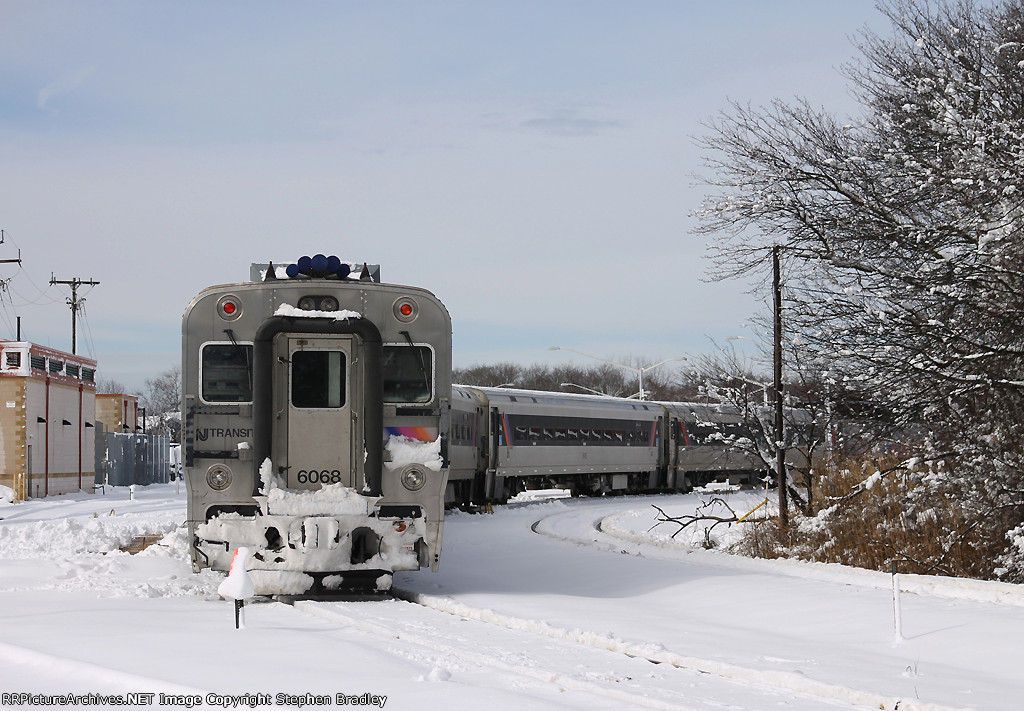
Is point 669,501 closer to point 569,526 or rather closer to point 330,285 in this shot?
point 569,526

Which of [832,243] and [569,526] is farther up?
[832,243]

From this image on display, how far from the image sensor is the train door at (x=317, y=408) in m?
11.7

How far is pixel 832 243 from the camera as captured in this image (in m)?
14.6

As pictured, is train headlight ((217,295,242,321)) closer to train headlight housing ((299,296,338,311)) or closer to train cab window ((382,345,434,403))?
train headlight housing ((299,296,338,311))

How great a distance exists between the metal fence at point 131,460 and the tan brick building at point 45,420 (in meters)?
4.64

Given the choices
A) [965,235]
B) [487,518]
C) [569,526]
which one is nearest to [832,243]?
[965,235]

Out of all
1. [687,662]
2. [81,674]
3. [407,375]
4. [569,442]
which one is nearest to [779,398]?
[407,375]

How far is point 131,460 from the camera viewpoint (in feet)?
178

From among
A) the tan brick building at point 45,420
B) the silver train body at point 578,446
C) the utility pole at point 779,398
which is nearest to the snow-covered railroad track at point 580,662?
the utility pole at point 779,398

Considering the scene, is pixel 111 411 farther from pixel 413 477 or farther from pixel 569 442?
pixel 413 477

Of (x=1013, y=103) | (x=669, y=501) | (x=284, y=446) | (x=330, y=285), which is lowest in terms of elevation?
(x=669, y=501)

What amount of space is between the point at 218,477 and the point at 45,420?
33430 millimetres

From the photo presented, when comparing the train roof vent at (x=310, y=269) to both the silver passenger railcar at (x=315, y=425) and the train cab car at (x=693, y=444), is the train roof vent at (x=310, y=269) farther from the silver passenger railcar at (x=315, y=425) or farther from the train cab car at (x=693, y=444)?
the train cab car at (x=693, y=444)

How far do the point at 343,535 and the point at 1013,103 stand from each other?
28.9 feet
